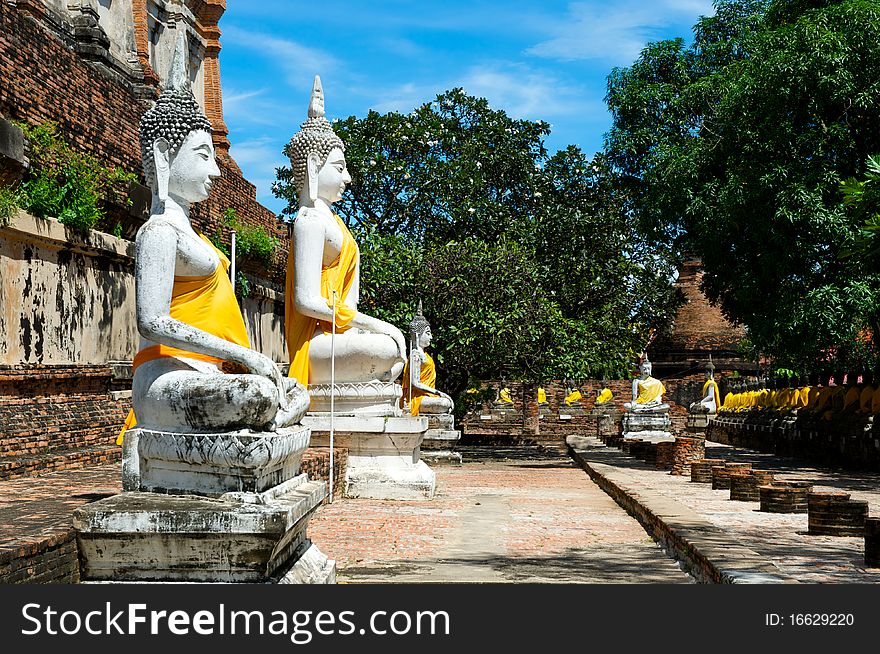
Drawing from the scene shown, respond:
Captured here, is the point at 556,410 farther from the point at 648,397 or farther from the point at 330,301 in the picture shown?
the point at 330,301

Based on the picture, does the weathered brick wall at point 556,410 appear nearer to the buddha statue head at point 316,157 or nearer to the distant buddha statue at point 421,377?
the distant buddha statue at point 421,377

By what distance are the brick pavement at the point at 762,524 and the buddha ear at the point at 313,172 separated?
11.4 ft

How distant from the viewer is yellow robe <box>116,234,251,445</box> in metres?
4.43

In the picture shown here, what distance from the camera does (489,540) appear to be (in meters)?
Answer: 7.47

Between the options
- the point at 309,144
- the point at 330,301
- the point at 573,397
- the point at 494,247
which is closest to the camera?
the point at 330,301

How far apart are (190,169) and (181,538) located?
1.57 metres

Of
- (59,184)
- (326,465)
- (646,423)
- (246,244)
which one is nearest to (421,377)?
(246,244)

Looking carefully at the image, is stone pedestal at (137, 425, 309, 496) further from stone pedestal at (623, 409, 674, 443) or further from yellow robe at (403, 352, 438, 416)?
stone pedestal at (623, 409, 674, 443)

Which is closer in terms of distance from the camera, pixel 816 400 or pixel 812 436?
pixel 812 436

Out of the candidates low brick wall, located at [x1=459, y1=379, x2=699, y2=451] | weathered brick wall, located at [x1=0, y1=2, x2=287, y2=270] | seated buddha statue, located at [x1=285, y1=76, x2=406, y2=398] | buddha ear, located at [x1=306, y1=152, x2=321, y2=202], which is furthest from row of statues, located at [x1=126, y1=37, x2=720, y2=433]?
low brick wall, located at [x1=459, y1=379, x2=699, y2=451]

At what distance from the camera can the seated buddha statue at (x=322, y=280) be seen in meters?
8.08

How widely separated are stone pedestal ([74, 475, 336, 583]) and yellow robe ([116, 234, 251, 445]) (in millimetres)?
640

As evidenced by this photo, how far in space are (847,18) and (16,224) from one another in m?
11.6

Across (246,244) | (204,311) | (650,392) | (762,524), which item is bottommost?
(762,524)
